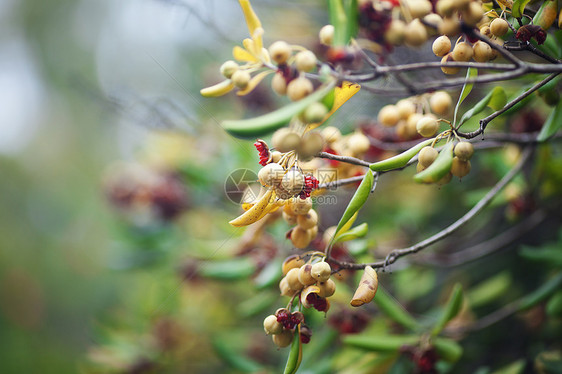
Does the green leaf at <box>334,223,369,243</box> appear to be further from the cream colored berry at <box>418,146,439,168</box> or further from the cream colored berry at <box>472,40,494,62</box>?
the cream colored berry at <box>472,40,494,62</box>

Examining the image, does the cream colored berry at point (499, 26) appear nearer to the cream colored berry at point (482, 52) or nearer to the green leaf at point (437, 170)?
the cream colored berry at point (482, 52)

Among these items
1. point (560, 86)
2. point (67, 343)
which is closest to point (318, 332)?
point (560, 86)

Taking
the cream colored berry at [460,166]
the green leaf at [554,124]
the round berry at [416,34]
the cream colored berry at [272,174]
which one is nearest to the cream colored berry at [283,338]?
the cream colored berry at [272,174]

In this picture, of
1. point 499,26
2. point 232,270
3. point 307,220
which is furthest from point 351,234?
point 232,270

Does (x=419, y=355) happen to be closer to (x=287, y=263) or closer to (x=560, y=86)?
(x=287, y=263)

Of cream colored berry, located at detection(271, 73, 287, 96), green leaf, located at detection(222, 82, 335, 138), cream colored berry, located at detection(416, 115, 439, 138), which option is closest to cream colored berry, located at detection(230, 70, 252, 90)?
cream colored berry, located at detection(271, 73, 287, 96)

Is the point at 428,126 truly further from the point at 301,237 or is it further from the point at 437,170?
Answer: the point at 301,237
